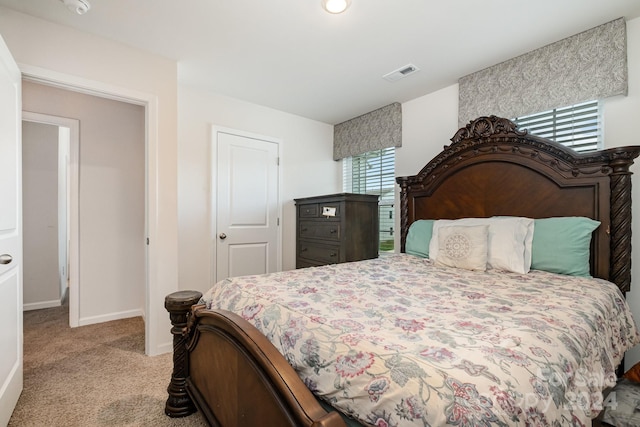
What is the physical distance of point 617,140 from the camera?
2.02 m

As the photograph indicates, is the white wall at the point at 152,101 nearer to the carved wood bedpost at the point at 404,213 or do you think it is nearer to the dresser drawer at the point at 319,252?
the dresser drawer at the point at 319,252

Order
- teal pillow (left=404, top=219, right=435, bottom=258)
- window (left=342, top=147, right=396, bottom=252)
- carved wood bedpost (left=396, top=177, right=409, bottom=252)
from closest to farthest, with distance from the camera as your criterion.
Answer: teal pillow (left=404, top=219, right=435, bottom=258)
carved wood bedpost (left=396, top=177, right=409, bottom=252)
window (left=342, top=147, right=396, bottom=252)

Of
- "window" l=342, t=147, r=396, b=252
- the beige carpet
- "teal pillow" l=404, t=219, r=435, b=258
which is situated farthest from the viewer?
"window" l=342, t=147, r=396, b=252

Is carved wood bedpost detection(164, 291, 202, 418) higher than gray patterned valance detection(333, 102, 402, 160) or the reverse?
the reverse

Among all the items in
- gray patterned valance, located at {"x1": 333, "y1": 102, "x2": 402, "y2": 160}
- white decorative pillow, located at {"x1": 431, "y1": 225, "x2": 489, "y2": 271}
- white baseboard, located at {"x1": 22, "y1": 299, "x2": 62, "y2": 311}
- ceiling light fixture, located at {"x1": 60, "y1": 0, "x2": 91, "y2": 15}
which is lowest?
white baseboard, located at {"x1": 22, "y1": 299, "x2": 62, "y2": 311}

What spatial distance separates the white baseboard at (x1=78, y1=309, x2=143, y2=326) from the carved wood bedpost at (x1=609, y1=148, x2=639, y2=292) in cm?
415

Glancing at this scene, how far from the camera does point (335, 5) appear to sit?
6.06 ft

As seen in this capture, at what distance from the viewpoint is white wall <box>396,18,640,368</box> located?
195 centimetres

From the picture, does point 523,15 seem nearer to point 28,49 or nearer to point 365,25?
point 365,25

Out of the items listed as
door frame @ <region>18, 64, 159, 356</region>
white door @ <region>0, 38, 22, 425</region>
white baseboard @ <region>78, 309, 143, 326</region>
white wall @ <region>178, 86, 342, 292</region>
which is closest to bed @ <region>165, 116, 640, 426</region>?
white door @ <region>0, 38, 22, 425</region>

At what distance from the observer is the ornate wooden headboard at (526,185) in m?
1.81

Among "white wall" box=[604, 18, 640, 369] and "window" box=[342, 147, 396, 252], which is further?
"window" box=[342, 147, 396, 252]

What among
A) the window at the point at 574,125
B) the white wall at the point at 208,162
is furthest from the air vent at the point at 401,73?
the white wall at the point at 208,162

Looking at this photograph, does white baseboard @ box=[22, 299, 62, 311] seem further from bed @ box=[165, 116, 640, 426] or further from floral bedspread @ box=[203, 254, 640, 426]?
floral bedspread @ box=[203, 254, 640, 426]
